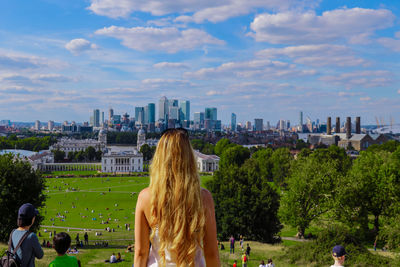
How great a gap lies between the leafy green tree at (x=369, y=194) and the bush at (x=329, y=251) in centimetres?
1035

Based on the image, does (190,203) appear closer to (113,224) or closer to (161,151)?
(161,151)

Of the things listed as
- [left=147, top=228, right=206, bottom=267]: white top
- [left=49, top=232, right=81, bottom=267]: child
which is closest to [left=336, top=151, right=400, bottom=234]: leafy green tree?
[left=49, top=232, right=81, bottom=267]: child

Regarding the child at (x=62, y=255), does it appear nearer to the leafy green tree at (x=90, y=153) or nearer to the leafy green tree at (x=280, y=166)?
the leafy green tree at (x=280, y=166)

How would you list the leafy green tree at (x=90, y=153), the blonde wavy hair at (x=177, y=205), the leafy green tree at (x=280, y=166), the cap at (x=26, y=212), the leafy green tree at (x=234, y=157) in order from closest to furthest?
the blonde wavy hair at (x=177, y=205)
the cap at (x=26, y=212)
the leafy green tree at (x=280, y=166)
the leafy green tree at (x=234, y=157)
the leafy green tree at (x=90, y=153)

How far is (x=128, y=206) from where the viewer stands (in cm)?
5081

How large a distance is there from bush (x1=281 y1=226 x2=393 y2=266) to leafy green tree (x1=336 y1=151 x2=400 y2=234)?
10348 millimetres

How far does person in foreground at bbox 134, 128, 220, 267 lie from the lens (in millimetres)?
3461

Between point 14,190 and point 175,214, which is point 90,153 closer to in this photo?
point 14,190

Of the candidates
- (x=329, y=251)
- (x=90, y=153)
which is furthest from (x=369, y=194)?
(x=90, y=153)

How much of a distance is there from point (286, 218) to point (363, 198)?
636 cm

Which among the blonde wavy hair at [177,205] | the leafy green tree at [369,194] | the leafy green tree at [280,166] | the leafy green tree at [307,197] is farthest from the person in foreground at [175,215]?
the leafy green tree at [280,166]

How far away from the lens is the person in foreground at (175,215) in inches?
136

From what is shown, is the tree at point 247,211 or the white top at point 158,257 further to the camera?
the tree at point 247,211

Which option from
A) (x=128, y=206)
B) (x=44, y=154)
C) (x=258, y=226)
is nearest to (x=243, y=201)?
(x=258, y=226)
